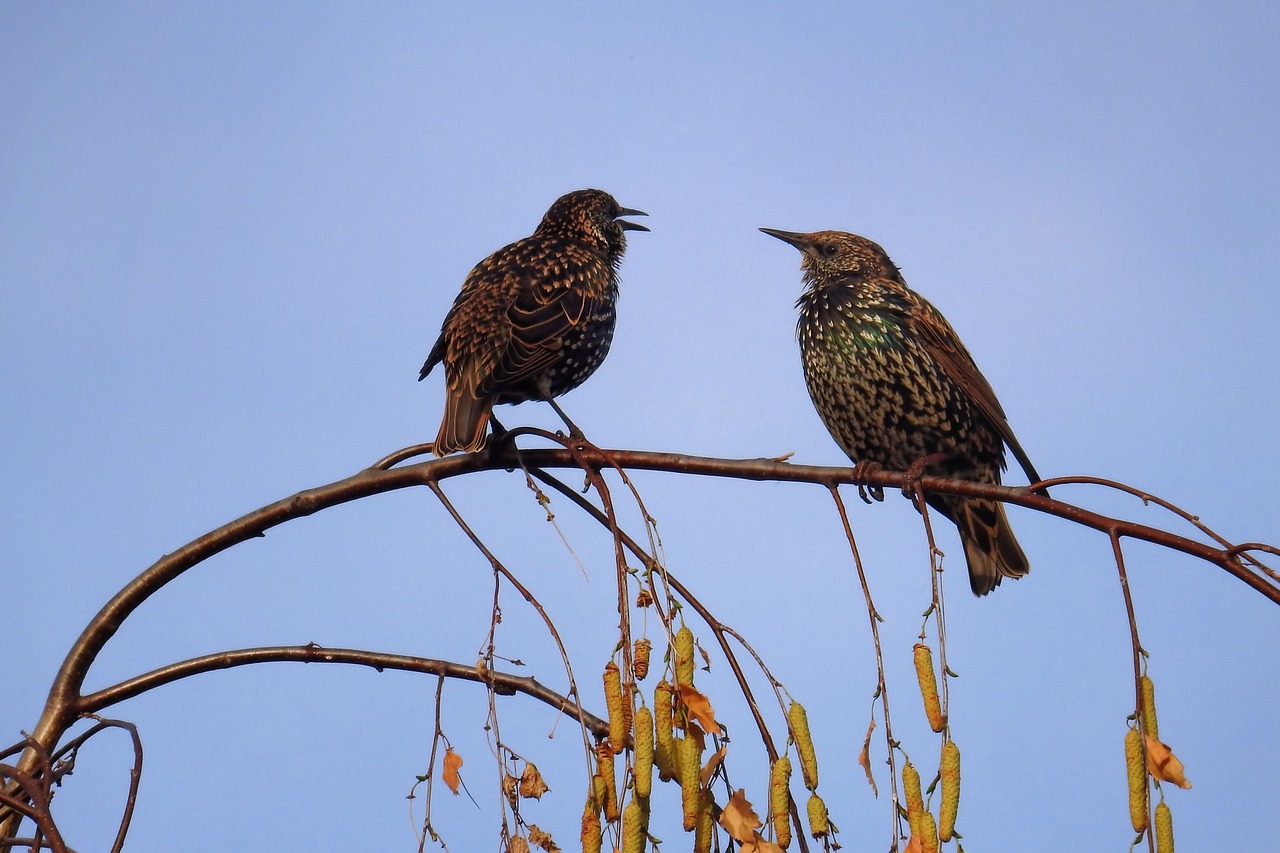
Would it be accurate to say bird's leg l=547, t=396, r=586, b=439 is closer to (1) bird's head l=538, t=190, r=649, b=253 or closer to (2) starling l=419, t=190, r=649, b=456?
(2) starling l=419, t=190, r=649, b=456

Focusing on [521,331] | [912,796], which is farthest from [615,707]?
[521,331]

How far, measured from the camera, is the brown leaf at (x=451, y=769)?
2.83m

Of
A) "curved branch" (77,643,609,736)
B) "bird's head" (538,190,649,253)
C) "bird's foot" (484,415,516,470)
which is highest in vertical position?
"bird's head" (538,190,649,253)

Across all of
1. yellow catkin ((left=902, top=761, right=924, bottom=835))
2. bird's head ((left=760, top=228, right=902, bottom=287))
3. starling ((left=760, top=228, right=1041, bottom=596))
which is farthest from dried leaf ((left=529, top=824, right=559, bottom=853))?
bird's head ((left=760, top=228, right=902, bottom=287))

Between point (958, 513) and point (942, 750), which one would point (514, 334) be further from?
point (942, 750)

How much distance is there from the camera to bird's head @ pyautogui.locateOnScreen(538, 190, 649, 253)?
5.90 m

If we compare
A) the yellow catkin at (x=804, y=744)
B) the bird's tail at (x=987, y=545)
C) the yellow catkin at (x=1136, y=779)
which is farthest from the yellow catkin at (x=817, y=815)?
the bird's tail at (x=987, y=545)

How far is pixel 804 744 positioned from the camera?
2.43 metres

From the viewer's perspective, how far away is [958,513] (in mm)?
5285

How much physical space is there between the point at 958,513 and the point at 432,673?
2780 millimetres

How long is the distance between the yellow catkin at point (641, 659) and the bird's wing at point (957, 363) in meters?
2.49

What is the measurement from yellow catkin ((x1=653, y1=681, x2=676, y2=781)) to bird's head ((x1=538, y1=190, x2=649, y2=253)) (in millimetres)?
3592

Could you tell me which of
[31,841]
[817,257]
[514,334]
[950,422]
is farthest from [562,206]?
[31,841]

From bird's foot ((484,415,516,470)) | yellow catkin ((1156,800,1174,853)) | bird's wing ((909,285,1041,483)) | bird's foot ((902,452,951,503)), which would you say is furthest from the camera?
bird's wing ((909,285,1041,483))
